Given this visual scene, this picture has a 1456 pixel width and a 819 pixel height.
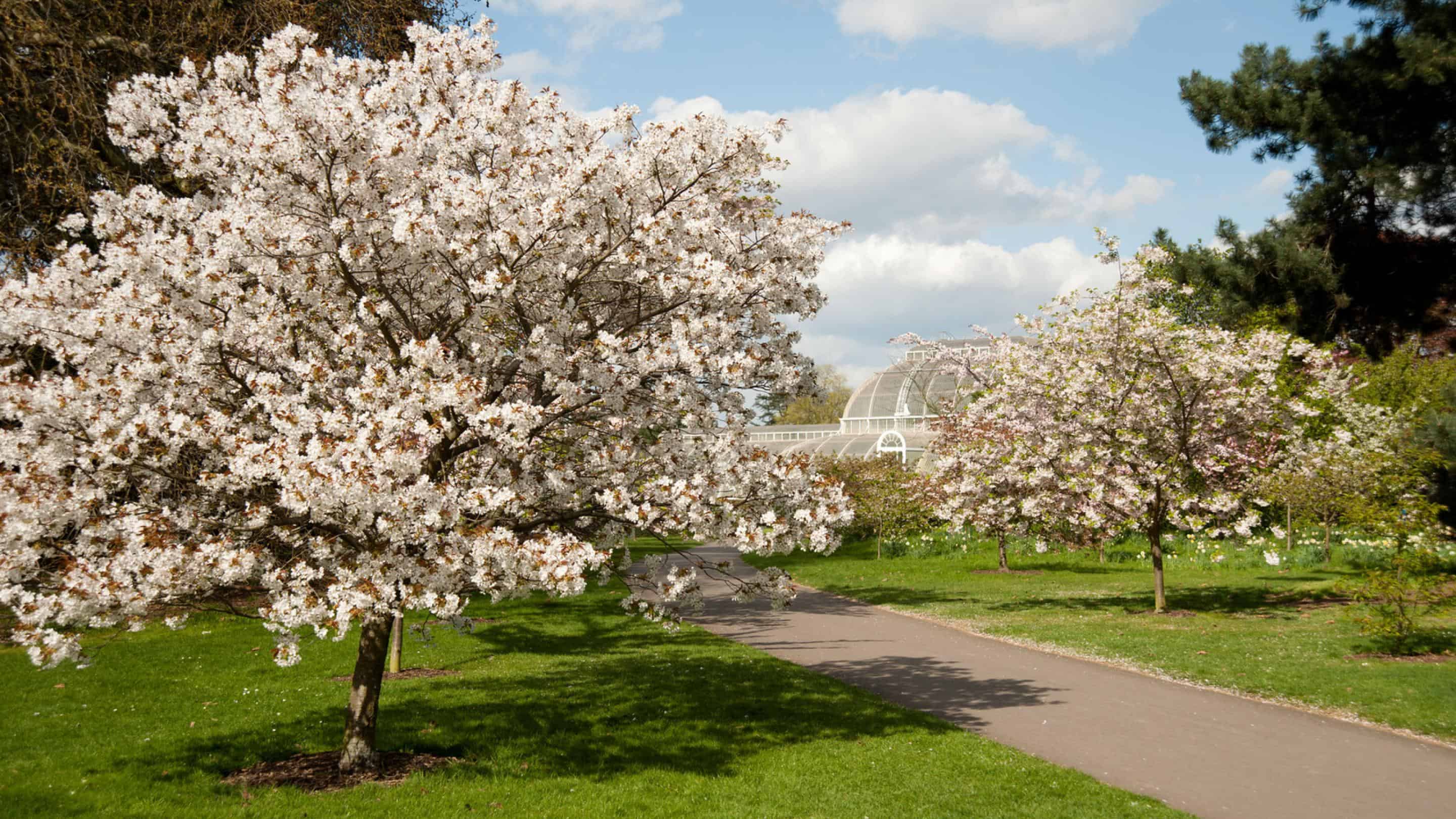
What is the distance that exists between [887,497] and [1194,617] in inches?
487

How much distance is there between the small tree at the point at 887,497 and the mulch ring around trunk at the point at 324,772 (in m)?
19.1

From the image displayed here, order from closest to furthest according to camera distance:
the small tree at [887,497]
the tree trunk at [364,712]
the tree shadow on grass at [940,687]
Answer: the tree trunk at [364,712]
the tree shadow on grass at [940,687]
the small tree at [887,497]

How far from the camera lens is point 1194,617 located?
16.2 meters

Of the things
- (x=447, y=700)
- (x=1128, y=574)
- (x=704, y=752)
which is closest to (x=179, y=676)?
(x=447, y=700)

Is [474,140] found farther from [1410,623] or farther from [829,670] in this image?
[1410,623]

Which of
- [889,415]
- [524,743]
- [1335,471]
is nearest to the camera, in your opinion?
[524,743]

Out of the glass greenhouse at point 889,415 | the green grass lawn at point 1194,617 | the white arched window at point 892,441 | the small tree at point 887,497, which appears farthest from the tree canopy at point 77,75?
the white arched window at point 892,441

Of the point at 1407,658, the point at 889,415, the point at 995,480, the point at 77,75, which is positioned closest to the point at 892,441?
the point at 889,415

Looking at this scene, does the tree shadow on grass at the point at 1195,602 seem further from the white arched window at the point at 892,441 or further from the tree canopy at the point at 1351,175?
the white arched window at the point at 892,441

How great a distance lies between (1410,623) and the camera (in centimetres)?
1207

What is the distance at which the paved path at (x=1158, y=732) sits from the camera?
7.24 meters

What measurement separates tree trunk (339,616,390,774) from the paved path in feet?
18.8

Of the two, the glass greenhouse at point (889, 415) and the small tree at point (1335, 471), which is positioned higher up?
the glass greenhouse at point (889, 415)

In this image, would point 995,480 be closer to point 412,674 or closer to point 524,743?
point 412,674
